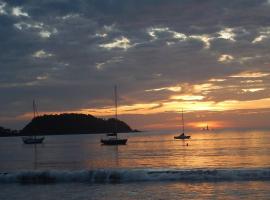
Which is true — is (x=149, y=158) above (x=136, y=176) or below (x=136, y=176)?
below

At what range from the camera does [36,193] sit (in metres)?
30.3

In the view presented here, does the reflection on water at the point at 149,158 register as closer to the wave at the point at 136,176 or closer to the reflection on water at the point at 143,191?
the wave at the point at 136,176

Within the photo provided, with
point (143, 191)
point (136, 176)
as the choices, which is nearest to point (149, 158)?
point (136, 176)

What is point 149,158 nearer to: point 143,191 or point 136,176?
point 136,176

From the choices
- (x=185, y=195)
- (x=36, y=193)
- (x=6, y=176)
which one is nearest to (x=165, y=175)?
(x=185, y=195)

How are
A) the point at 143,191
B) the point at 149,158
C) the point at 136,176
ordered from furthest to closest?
the point at 149,158 < the point at 136,176 < the point at 143,191

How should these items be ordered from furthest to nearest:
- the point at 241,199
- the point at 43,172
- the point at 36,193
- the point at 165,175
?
1. the point at 43,172
2. the point at 165,175
3. the point at 36,193
4. the point at 241,199

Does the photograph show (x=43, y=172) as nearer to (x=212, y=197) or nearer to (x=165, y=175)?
(x=165, y=175)

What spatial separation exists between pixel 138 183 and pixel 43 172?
9.67 metres

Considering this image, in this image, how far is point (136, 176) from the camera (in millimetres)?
36906

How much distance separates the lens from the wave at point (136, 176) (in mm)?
35250

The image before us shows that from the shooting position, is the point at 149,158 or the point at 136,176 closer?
the point at 136,176

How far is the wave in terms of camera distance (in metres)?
35.2

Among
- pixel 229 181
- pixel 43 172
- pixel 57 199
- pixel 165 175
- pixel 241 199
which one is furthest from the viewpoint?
pixel 43 172
